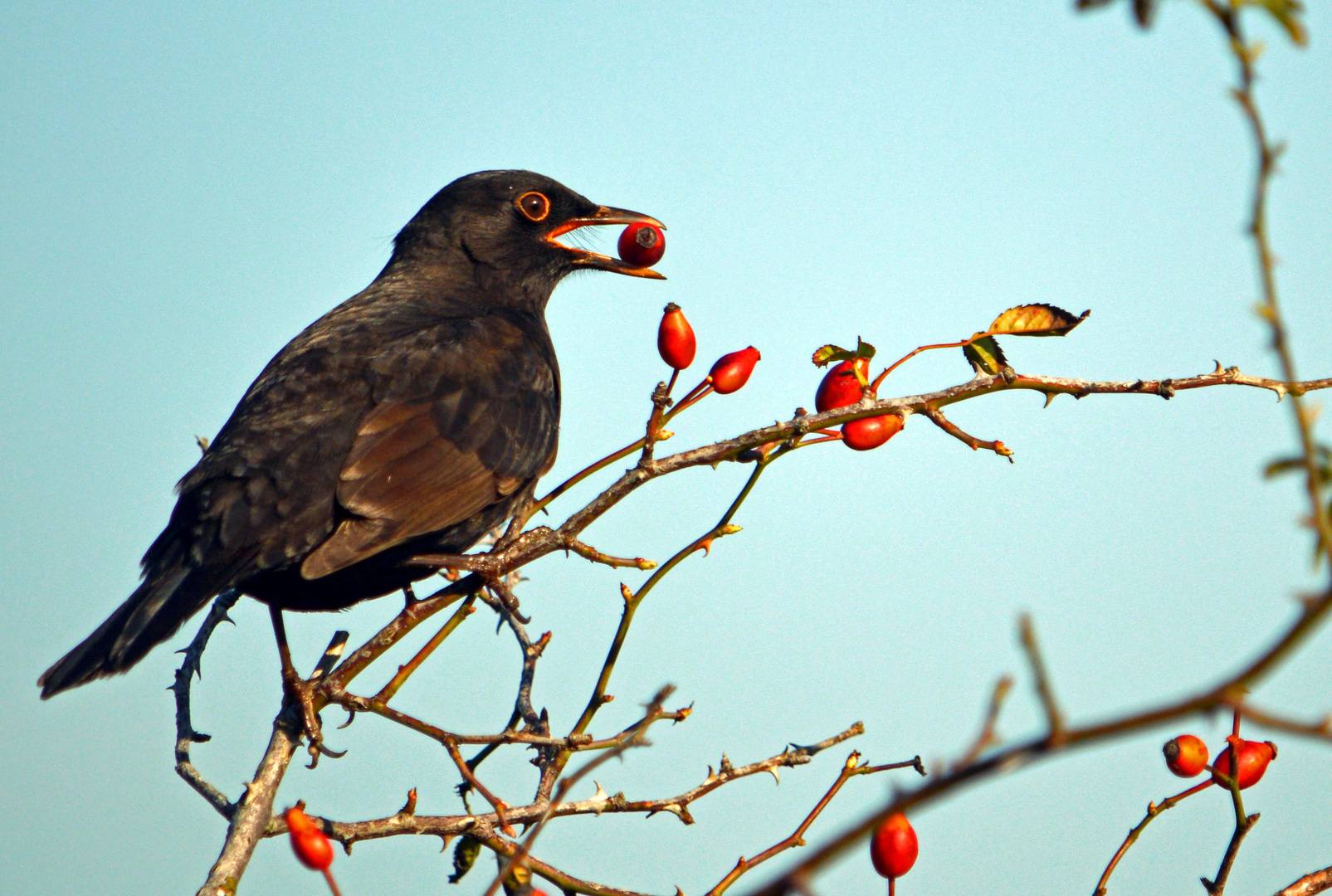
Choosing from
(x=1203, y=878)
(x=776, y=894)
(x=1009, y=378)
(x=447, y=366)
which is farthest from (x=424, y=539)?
(x=776, y=894)

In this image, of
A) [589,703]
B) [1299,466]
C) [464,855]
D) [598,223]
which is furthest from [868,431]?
[598,223]

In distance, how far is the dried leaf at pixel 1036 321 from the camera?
A: 3.15 meters

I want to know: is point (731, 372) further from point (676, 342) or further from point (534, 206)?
point (534, 206)

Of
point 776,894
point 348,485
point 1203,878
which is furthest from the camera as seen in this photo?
point 348,485

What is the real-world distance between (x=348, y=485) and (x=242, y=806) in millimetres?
1488

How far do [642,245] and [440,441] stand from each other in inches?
46.6

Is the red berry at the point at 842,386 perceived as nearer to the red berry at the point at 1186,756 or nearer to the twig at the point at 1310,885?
the red berry at the point at 1186,756

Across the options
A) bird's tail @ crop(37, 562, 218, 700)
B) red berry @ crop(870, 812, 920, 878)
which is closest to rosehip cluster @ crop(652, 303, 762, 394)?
red berry @ crop(870, 812, 920, 878)

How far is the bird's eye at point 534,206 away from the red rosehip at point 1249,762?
460 cm

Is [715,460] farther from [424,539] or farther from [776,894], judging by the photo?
[776,894]

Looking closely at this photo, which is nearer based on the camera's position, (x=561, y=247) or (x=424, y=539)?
(x=424, y=539)

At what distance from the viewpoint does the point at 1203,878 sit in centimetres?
262

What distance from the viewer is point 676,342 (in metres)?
3.40

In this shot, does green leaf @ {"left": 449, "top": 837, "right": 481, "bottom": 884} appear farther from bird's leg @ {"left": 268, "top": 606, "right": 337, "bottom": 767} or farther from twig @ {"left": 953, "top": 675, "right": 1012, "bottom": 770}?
twig @ {"left": 953, "top": 675, "right": 1012, "bottom": 770}
